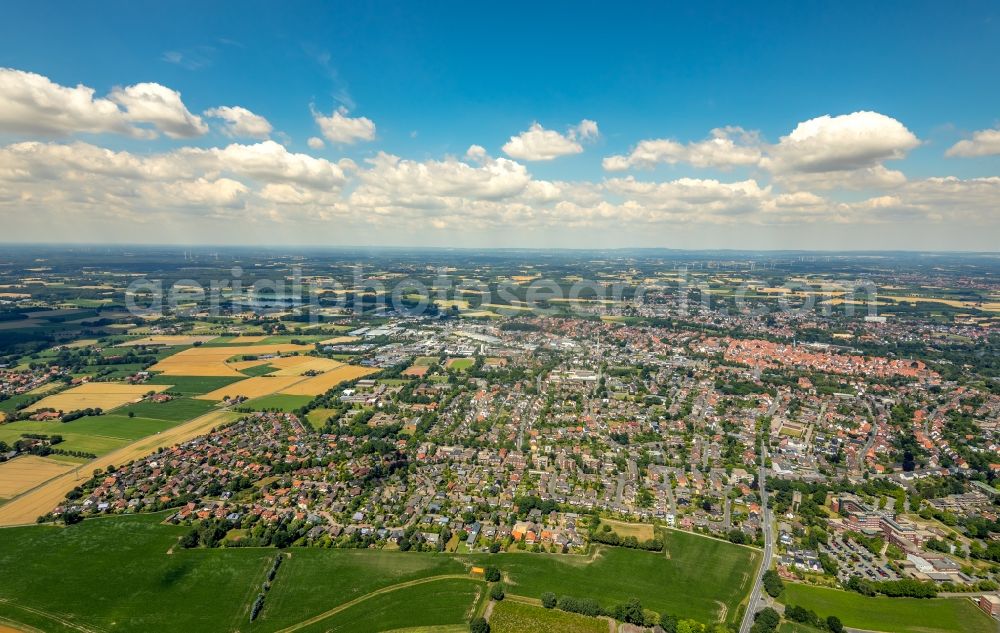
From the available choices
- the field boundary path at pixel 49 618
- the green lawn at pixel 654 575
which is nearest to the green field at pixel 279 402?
the field boundary path at pixel 49 618

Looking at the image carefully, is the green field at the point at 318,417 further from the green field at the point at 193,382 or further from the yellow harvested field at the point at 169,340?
the yellow harvested field at the point at 169,340

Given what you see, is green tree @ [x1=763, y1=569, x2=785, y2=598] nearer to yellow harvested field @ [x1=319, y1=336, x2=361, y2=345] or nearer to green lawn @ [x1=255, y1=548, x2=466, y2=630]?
green lawn @ [x1=255, y1=548, x2=466, y2=630]

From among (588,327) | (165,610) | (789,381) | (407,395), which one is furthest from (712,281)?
(165,610)

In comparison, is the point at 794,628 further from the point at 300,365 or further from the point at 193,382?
the point at 193,382

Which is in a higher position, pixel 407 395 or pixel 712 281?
pixel 712 281

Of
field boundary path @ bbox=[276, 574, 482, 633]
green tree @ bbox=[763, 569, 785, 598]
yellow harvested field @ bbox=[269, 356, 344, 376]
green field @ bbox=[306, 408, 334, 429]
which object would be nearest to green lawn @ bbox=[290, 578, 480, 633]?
field boundary path @ bbox=[276, 574, 482, 633]

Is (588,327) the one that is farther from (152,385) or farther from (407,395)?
(152,385)
